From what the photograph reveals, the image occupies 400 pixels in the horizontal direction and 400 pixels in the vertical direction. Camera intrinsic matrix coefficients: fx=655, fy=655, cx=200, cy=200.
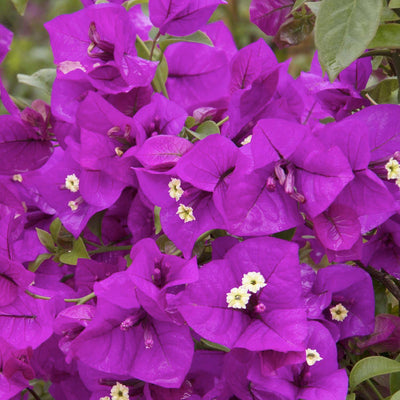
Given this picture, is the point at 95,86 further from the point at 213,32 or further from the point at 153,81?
the point at 213,32

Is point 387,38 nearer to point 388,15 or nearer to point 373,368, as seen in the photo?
point 388,15

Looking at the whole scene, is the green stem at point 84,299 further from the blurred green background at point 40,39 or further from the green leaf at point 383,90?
the blurred green background at point 40,39

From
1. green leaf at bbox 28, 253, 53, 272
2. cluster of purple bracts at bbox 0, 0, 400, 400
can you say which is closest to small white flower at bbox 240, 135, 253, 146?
cluster of purple bracts at bbox 0, 0, 400, 400

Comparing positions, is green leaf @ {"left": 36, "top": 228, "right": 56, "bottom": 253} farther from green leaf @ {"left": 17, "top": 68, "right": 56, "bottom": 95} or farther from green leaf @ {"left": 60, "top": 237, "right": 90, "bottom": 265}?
green leaf @ {"left": 17, "top": 68, "right": 56, "bottom": 95}

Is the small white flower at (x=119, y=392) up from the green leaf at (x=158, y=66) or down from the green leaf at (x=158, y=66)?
down

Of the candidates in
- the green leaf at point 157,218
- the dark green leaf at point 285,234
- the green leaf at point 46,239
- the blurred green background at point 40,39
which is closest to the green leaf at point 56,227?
the green leaf at point 46,239

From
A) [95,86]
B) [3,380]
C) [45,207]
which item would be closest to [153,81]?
[95,86]
